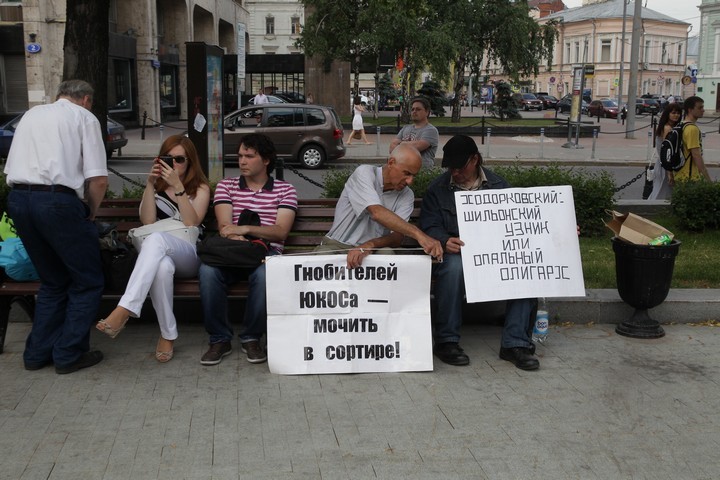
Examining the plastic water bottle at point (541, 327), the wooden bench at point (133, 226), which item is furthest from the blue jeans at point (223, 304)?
the plastic water bottle at point (541, 327)

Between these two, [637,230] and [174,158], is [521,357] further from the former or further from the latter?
[174,158]

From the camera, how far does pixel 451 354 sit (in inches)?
208

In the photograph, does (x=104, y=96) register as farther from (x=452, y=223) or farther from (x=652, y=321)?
(x=652, y=321)

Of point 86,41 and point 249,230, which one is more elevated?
point 86,41

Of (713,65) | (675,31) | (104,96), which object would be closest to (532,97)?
(713,65)

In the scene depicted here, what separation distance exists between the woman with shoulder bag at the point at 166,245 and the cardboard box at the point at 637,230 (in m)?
2.97

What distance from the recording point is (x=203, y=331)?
5973 mm

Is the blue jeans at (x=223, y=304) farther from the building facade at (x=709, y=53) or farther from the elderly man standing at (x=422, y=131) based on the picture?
the building facade at (x=709, y=53)

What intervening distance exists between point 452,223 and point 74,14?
425cm

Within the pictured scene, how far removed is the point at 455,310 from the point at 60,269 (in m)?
2.54

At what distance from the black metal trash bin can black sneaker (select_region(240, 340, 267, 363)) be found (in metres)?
2.63

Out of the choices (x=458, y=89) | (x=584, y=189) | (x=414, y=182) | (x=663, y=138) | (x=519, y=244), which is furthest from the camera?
(x=458, y=89)

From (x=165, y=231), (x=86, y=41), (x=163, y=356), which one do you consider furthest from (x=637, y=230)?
(x=86, y=41)

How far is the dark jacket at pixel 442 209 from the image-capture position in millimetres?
5547
